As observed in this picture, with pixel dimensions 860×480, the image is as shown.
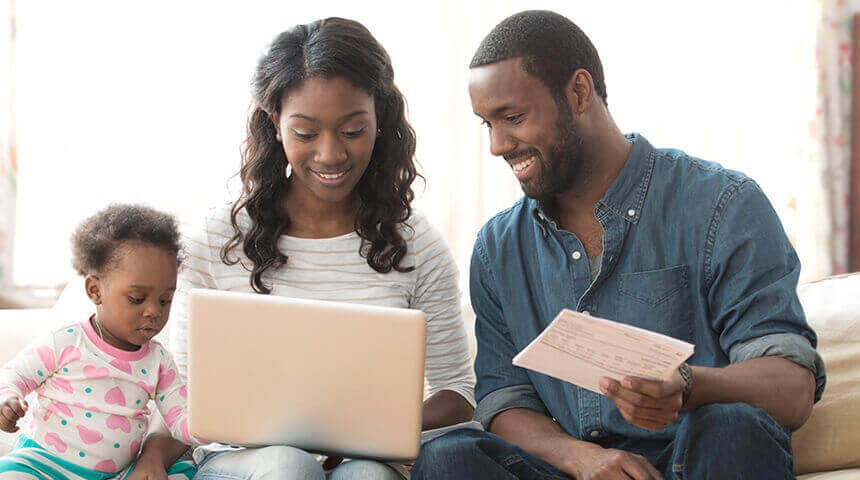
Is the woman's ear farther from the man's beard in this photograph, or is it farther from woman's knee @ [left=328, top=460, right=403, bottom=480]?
woman's knee @ [left=328, top=460, right=403, bottom=480]

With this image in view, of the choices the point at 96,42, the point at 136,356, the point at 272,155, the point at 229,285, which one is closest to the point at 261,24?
the point at 96,42

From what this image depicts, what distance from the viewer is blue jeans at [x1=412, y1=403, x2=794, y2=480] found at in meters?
1.07

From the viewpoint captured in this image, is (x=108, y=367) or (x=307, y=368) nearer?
(x=307, y=368)

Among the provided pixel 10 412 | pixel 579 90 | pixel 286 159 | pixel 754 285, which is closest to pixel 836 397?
pixel 754 285

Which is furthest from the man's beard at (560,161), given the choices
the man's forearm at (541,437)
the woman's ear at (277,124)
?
the woman's ear at (277,124)

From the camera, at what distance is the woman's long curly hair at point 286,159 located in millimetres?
1576

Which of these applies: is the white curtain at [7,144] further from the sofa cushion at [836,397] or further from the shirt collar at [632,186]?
the sofa cushion at [836,397]

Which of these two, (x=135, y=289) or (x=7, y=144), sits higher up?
(x=7, y=144)

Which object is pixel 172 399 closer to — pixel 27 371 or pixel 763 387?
pixel 27 371

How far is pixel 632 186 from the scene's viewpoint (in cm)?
149

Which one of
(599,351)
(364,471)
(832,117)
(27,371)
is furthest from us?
(832,117)

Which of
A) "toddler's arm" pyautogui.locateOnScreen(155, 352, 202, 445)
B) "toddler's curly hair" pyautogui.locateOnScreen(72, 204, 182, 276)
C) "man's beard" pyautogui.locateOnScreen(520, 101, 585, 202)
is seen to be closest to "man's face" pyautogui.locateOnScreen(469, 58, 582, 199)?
"man's beard" pyautogui.locateOnScreen(520, 101, 585, 202)

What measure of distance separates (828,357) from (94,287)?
1.44 metres

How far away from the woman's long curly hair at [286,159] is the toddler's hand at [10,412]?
0.46 m
